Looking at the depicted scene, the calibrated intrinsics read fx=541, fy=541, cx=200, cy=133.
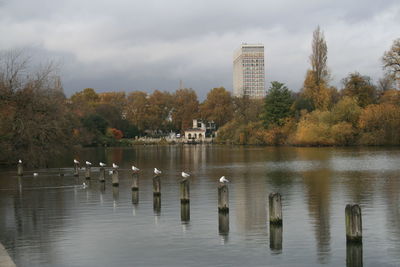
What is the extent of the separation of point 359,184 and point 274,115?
70.1 meters

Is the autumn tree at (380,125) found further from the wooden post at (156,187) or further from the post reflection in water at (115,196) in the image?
the wooden post at (156,187)

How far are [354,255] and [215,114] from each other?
133 metres

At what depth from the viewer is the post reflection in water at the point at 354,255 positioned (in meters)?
12.4

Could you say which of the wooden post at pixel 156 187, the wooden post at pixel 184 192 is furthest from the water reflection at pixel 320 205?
the wooden post at pixel 156 187

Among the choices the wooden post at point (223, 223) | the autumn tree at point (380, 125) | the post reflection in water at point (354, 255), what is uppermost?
the autumn tree at point (380, 125)

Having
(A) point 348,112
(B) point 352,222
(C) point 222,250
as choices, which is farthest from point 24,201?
(A) point 348,112

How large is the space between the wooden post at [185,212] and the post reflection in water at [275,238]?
343 cm

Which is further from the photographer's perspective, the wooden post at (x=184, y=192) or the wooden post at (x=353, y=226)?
the wooden post at (x=184, y=192)

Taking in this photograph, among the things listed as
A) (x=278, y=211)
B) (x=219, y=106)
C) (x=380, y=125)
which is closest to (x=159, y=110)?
(x=219, y=106)

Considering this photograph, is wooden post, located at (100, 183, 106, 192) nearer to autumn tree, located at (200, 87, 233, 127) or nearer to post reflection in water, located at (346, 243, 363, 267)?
post reflection in water, located at (346, 243, 363, 267)

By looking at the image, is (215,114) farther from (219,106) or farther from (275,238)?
(275,238)

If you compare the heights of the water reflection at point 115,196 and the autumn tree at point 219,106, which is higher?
the autumn tree at point 219,106

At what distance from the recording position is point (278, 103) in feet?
320

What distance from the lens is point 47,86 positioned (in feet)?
160
